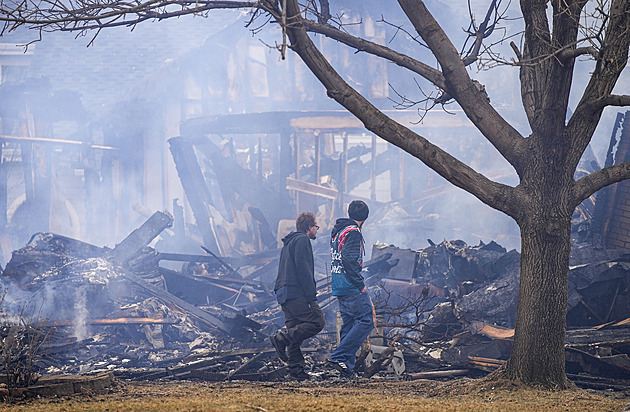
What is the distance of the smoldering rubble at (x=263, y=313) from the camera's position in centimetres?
725

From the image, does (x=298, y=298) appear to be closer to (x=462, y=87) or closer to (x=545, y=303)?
(x=545, y=303)

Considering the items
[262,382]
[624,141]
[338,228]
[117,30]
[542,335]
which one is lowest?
[262,382]

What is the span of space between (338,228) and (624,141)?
279 inches

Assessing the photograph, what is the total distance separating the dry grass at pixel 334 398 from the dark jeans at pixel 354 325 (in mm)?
358

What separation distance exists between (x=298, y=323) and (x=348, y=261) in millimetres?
939

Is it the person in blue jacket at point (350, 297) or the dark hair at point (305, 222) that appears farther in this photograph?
the dark hair at point (305, 222)

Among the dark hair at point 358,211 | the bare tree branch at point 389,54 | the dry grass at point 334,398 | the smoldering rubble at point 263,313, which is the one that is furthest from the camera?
the smoldering rubble at point 263,313

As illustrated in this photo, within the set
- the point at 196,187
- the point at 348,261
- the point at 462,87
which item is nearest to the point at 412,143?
the point at 462,87

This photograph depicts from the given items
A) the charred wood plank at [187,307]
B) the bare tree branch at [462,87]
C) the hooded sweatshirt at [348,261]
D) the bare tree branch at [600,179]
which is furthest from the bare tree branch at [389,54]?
the charred wood plank at [187,307]

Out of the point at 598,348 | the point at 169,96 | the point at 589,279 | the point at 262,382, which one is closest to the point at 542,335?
the point at 598,348

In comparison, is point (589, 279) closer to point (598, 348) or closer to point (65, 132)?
point (598, 348)

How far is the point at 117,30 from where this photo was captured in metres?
28.7

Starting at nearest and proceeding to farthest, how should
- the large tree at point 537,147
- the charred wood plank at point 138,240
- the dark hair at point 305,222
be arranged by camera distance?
the large tree at point 537,147
the dark hair at point 305,222
the charred wood plank at point 138,240

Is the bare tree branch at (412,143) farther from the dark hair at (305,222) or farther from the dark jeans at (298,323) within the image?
the dark jeans at (298,323)
